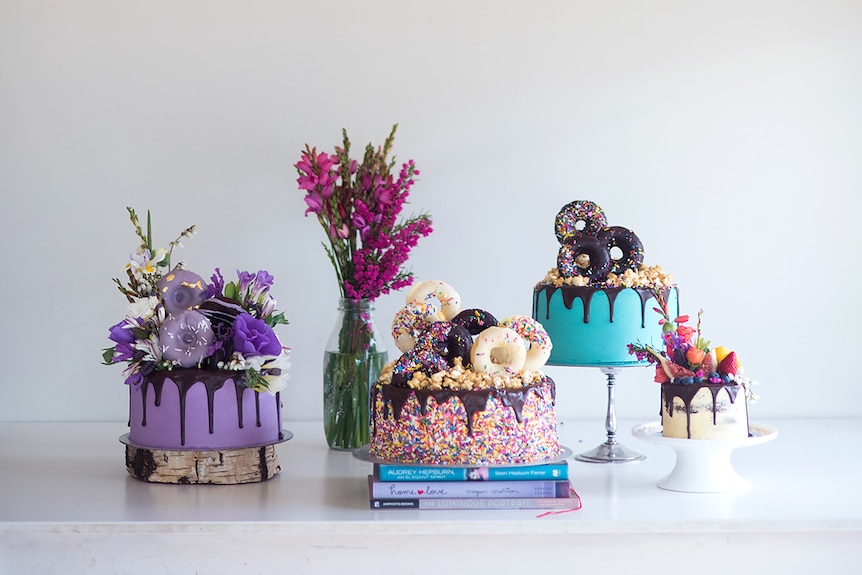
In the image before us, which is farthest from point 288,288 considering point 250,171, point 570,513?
point 570,513

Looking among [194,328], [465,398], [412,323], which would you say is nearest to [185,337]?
[194,328]

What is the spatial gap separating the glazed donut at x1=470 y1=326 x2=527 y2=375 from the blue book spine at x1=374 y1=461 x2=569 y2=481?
0.13 meters

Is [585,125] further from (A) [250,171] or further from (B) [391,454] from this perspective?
(B) [391,454]

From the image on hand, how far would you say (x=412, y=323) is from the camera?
1.51 meters

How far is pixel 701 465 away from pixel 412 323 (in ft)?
1.54

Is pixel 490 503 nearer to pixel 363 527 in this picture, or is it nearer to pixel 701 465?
pixel 363 527

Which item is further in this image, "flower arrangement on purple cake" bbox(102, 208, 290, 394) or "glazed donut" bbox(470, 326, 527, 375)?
"flower arrangement on purple cake" bbox(102, 208, 290, 394)

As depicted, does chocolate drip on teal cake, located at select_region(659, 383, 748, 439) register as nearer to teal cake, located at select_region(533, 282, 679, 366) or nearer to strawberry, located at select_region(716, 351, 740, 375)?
strawberry, located at select_region(716, 351, 740, 375)

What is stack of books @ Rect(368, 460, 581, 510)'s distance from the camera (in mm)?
1333

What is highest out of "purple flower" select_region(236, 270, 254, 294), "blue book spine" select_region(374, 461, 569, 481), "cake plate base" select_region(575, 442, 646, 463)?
"purple flower" select_region(236, 270, 254, 294)

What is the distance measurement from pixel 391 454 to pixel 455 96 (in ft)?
3.13

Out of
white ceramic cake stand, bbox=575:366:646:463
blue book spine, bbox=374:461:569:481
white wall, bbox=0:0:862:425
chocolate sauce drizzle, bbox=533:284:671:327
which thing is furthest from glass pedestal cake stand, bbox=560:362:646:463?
white wall, bbox=0:0:862:425

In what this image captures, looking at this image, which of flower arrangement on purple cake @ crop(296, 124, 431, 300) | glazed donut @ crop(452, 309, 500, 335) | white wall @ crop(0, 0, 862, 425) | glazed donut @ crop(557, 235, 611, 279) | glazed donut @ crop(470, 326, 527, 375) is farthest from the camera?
white wall @ crop(0, 0, 862, 425)

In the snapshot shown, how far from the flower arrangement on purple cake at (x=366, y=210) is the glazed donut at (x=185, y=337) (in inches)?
12.6
